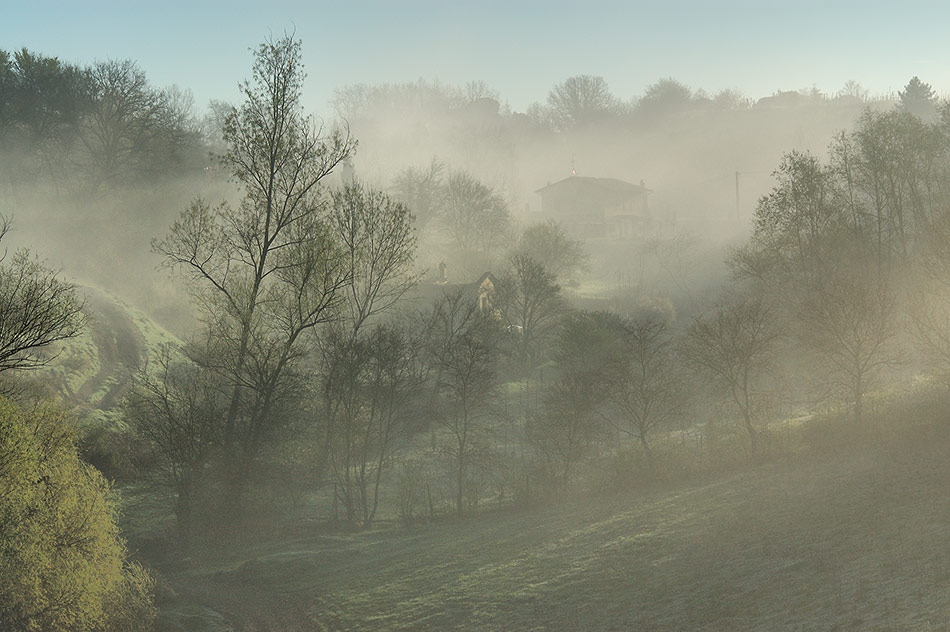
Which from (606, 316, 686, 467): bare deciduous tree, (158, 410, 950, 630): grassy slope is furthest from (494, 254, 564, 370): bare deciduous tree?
(158, 410, 950, 630): grassy slope

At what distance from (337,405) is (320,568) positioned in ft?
31.6

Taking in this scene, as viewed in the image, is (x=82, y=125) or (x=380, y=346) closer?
(x=380, y=346)

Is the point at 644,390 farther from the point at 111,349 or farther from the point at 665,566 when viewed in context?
the point at 111,349

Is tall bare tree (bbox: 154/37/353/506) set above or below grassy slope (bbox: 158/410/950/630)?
above

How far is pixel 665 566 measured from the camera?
80.4 ft

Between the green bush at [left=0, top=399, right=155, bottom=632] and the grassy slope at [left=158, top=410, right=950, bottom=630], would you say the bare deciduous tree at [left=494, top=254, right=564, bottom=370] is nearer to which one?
the grassy slope at [left=158, top=410, right=950, bottom=630]

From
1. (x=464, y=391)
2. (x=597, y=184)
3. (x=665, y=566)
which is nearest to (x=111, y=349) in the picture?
(x=464, y=391)

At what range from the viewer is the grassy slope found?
802 inches

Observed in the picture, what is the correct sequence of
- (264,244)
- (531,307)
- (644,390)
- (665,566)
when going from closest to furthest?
(665,566) < (264,244) < (644,390) < (531,307)

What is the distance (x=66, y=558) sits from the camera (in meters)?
18.8

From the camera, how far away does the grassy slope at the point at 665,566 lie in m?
20.4

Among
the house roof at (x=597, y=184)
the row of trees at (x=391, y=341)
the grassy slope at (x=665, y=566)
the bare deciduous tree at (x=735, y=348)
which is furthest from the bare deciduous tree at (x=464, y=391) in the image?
the house roof at (x=597, y=184)

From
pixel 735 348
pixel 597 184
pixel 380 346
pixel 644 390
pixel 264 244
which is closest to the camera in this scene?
pixel 264 244

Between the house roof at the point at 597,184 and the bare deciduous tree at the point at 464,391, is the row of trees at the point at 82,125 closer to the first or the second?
the bare deciduous tree at the point at 464,391
